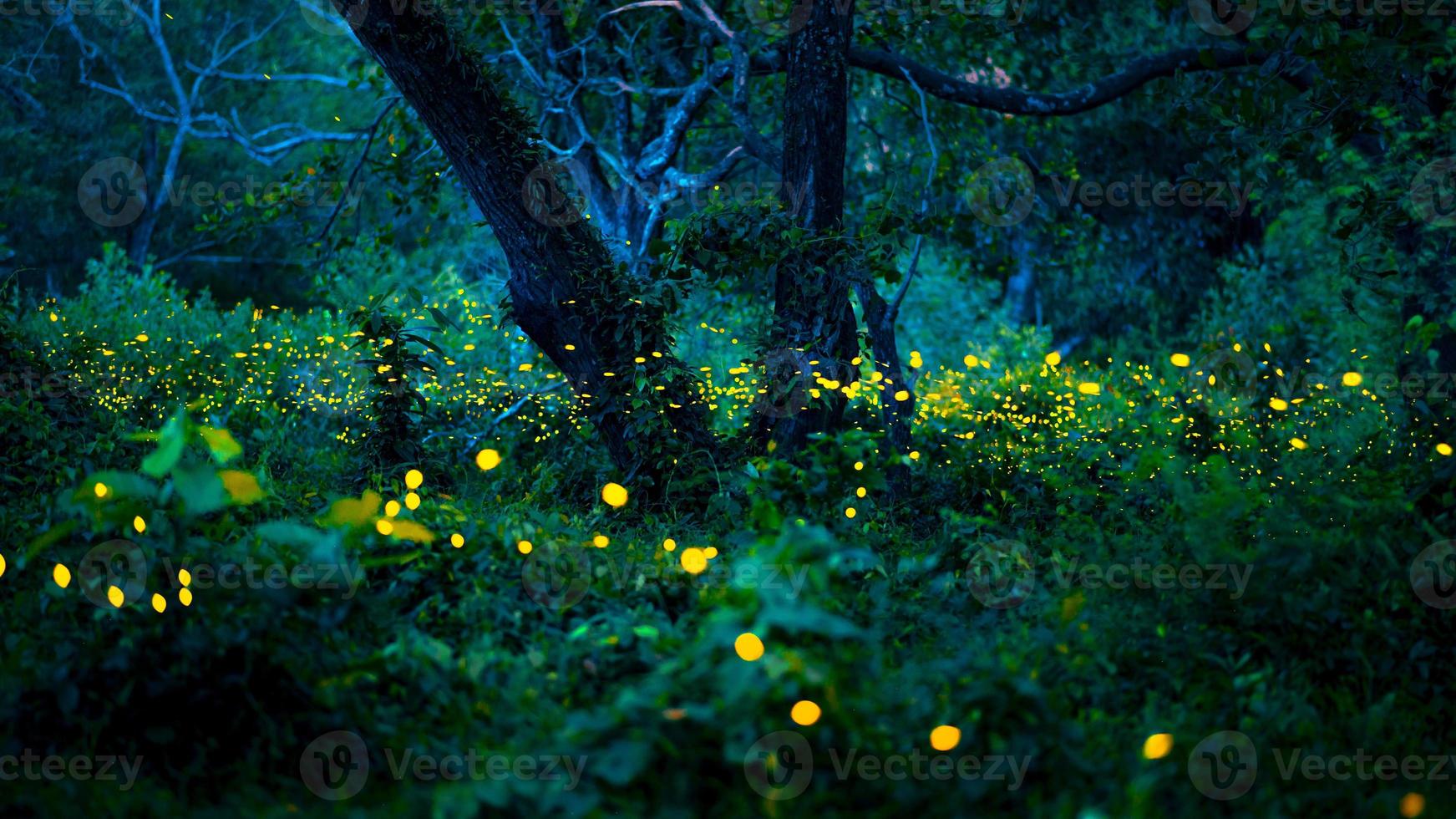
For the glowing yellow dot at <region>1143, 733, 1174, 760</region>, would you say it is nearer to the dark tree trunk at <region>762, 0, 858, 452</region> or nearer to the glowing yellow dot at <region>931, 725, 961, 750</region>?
the glowing yellow dot at <region>931, 725, 961, 750</region>

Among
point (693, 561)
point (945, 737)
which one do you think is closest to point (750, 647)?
point (945, 737)

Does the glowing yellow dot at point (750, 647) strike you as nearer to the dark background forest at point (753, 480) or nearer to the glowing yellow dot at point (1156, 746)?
the dark background forest at point (753, 480)

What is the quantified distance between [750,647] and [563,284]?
12.7ft

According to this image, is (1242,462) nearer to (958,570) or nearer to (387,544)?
(958,570)

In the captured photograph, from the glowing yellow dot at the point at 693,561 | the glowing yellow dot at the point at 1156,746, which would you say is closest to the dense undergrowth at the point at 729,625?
the glowing yellow dot at the point at 1156,746

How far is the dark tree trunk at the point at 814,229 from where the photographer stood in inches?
274

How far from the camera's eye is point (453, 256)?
19.0m

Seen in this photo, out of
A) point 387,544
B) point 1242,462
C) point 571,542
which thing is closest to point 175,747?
point 387,544

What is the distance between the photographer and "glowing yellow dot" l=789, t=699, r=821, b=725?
10.6ft

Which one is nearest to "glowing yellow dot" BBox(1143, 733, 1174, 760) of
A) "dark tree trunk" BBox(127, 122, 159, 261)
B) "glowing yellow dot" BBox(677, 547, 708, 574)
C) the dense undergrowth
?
the dense undergrowth

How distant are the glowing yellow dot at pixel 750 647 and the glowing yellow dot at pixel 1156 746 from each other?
1116 millimetres

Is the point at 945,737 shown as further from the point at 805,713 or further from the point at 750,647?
the point at 750,647

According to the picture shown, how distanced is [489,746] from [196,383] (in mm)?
6509

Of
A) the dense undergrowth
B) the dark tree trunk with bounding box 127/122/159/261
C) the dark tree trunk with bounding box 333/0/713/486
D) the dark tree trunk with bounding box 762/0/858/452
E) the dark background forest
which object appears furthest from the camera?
the dark tree trunk with bounding box 127/122/159/261
